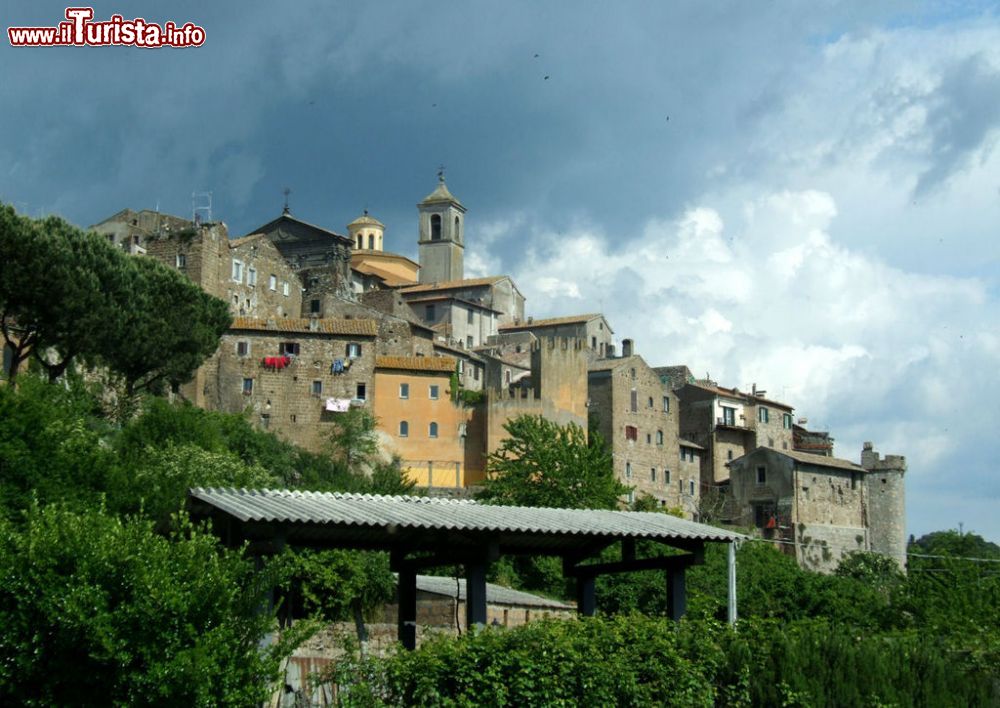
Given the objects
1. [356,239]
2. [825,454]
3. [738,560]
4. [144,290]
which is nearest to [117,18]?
[144,290]

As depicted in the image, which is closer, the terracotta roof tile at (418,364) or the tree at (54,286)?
the tree at (54,286)

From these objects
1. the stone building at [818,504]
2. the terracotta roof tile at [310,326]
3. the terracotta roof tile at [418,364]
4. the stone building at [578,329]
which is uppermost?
the stone building at [578,329]

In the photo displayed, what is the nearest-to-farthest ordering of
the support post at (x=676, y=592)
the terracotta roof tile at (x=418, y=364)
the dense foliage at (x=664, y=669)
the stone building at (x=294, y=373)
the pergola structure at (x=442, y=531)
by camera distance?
the dense foliage at (x=664, y=669) < the pergola structure at (x=442, y=531) < the support post at (x=676, y=592) < the stone building at (x=294, y=373) < the terracotta roof tile at (x=418, y=364)

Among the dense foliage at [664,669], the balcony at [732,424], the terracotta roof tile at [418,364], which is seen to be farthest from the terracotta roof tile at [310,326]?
the dense foliage at [664,669]

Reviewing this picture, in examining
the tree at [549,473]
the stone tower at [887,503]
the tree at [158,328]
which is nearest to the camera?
the tree at [158,328]

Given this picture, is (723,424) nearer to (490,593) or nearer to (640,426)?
(640,426)

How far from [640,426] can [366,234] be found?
150 ft

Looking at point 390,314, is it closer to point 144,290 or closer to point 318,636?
point 144,290

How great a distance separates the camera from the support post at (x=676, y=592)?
20459mm

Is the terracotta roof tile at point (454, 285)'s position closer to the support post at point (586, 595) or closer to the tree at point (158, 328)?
the tree at point (158, 328)

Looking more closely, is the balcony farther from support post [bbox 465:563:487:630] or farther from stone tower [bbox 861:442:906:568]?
support post [bbox 465:563:487:630]

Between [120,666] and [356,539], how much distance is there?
508 centimetres

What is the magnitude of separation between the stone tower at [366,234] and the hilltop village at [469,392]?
1610 centimetres

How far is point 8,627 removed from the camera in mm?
15164
